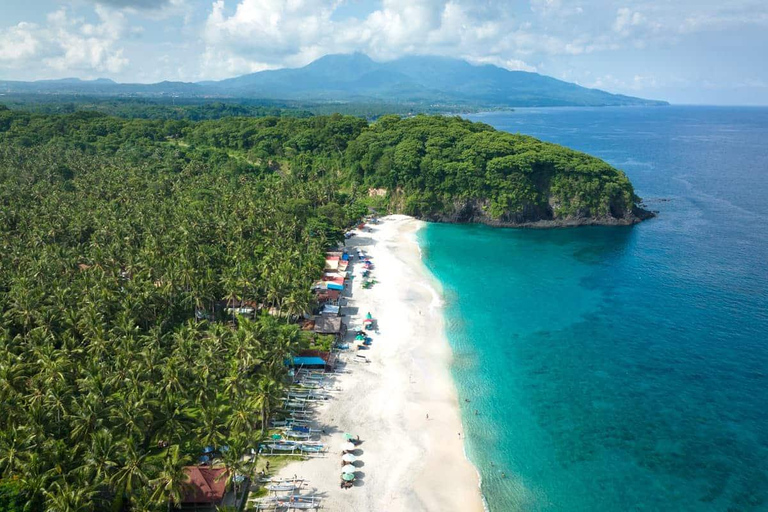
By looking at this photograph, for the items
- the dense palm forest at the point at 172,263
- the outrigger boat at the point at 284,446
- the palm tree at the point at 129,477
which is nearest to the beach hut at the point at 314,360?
the dense palm forest at the point at 172,263

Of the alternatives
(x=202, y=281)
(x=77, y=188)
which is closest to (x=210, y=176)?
(x=77, y=188)

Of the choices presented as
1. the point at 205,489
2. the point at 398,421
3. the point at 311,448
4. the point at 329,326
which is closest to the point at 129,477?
the point at 205,489

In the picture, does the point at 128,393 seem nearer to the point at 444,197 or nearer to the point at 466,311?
the point at 466,311

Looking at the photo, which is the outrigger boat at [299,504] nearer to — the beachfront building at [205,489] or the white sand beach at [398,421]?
the white sand beach at [398,421]

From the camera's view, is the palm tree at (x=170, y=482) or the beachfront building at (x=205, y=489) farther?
the beachfront building at (x=205, y=489)

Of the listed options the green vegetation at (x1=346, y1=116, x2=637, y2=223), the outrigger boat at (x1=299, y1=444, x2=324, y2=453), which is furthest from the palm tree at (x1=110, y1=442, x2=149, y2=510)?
the green vegetation at (x1=346, y1=116, x2=637, y2=223)

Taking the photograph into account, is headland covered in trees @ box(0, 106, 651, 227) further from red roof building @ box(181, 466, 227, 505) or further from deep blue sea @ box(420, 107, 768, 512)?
red roof building @ box(181, 466, 227, 505)
